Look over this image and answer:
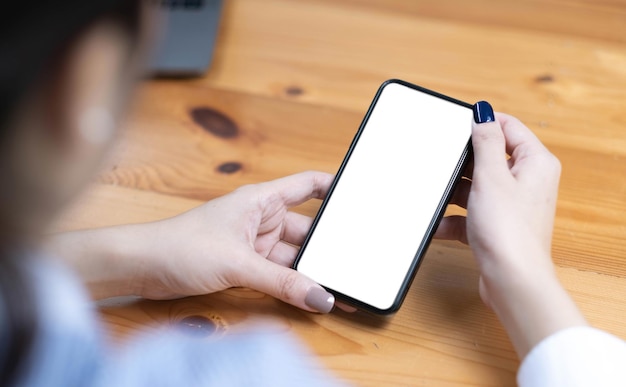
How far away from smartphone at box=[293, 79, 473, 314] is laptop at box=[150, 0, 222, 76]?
0.81 ft

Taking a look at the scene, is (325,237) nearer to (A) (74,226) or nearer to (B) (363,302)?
(B) (363,302)

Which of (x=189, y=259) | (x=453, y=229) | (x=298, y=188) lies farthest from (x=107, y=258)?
(x=453, y=229)

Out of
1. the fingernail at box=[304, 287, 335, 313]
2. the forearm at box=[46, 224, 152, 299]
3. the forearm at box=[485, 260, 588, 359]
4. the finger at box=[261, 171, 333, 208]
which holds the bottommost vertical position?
the forearm at box=[46, 224, 152, 299]

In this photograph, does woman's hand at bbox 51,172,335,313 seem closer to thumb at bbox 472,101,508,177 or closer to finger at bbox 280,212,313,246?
finger at bbox 280,212,313,246

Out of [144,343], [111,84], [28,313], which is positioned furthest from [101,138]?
[144,343]

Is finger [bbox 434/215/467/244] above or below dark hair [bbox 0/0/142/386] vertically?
below

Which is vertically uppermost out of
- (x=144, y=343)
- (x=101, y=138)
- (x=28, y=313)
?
(x=101, y=138)

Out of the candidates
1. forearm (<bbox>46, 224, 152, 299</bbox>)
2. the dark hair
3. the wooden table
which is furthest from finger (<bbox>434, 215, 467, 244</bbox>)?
the dark hair

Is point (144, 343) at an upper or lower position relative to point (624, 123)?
lower

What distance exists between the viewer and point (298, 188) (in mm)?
605

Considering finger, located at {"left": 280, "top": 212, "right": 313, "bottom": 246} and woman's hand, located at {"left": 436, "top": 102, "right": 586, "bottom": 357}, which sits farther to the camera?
finger, located at {"left": 280, "top": 212, "right": 313, "bottom": 246}

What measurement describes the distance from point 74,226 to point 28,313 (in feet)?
0.86

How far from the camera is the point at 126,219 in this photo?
0.63 meters

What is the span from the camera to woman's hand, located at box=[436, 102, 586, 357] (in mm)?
479
